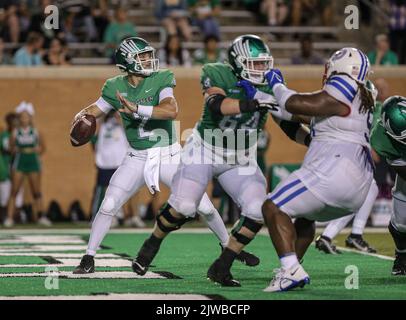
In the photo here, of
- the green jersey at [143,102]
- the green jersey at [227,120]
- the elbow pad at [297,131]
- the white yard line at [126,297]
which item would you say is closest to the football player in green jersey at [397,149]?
the elbow pad at [297,131]

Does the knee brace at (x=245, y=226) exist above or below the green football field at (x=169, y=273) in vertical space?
above

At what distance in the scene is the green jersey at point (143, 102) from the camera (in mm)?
8102

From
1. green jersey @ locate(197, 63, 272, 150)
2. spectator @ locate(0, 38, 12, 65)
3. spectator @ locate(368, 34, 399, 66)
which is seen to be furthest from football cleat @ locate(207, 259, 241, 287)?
spectator @ locate(368, 34, 399, 66)

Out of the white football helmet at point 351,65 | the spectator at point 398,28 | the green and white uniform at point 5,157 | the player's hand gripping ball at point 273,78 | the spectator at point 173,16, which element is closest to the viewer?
the white football helmet at point 351,65

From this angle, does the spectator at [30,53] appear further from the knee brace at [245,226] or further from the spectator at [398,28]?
the knee brace at [245,226]

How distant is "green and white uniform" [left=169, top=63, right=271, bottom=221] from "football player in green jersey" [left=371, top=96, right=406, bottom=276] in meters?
0.90

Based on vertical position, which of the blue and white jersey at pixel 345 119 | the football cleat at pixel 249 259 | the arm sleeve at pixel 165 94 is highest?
the blue and white jersey at pixel 345 119

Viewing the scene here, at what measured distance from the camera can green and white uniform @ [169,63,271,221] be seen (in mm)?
7410

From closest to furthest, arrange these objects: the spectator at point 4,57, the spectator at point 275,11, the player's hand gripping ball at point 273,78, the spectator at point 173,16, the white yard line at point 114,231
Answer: the player's hand gripping ball at point 273,78
the white yard line at point 114,231
the spectator at point 4,57
the spectator at point 173,16
the spectator at point 275,11

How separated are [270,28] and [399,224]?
31.0ft

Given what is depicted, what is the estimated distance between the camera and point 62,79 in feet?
50.9

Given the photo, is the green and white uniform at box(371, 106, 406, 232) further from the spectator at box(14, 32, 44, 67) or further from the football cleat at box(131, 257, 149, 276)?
the spectator at box(14, 32, 44, 67)

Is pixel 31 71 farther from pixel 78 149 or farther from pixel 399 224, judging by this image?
pixel 399 224

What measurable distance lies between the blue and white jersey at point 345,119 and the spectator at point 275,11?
1034cm
